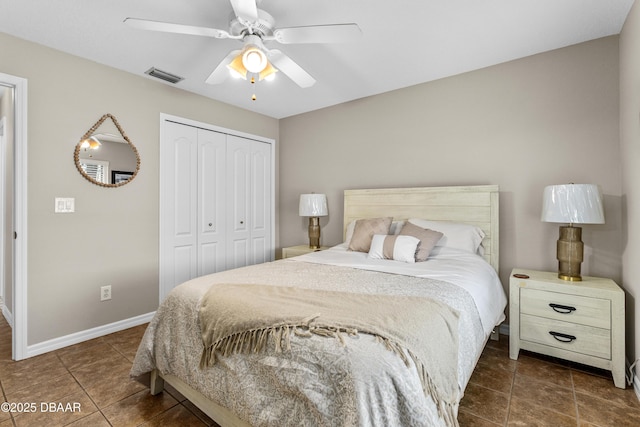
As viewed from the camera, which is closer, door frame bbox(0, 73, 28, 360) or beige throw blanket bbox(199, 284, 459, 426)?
beige throw blanket bbox(199, 284, 459, 426)

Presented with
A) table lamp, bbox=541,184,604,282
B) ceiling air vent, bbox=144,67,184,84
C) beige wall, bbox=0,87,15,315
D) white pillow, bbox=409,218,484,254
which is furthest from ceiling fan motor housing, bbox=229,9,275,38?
beige wall, bbox=0,87,15,315

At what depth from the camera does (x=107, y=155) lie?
2707 millimetres

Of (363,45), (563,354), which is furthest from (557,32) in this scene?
(563,354)

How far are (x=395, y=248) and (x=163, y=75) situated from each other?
8.78ft

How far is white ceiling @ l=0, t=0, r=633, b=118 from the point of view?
192cm

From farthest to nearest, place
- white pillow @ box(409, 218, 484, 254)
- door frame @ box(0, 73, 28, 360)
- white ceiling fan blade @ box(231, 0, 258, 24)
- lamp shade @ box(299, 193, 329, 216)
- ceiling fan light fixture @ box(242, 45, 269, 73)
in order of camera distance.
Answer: lamp shade @ box(299, 193, 329, 216) < white pillow @ box(409, 218, 484, 254) < door frame @ box(0, 73, 28, 360) < ceiling fan light fixture @ box(242, 45, 269, 73) < white ceiling fan blade @ box(231, 0, 258, 24)

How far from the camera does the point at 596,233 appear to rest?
2.29 m

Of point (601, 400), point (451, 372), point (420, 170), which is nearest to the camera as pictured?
point (451, 372)

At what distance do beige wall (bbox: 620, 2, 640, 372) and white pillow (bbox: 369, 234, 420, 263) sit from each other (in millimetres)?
1317

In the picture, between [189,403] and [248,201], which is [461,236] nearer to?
[189,403]

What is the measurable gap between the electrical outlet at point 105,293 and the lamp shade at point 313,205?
6.76 ft

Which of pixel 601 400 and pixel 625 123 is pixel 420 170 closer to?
pixel 625 123

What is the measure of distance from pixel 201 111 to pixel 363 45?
2.01 m

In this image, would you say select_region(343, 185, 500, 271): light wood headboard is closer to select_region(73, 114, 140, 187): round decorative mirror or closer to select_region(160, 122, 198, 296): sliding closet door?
select_region(160, 122, 198, 296): sliding closet door
